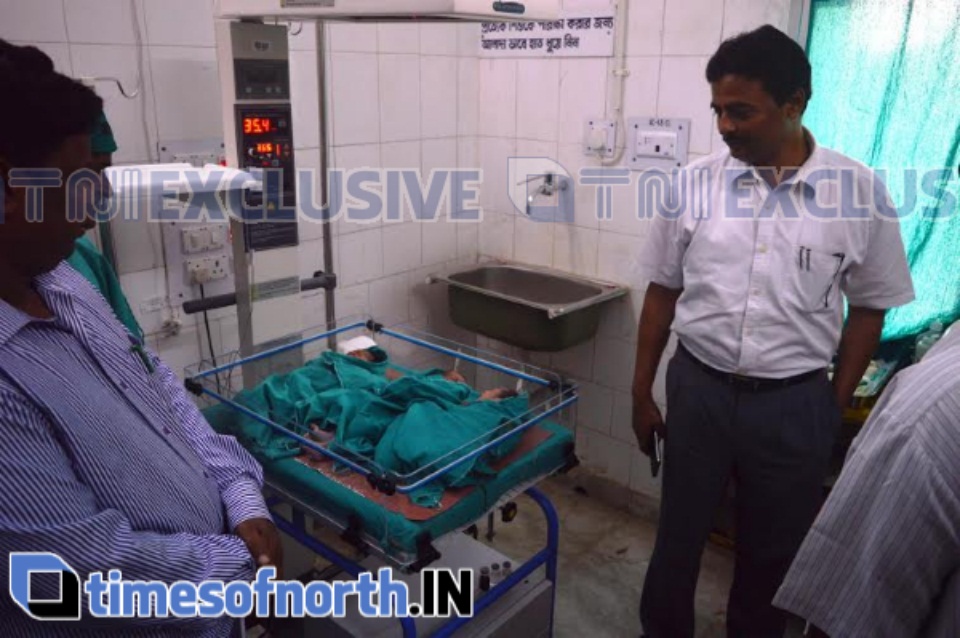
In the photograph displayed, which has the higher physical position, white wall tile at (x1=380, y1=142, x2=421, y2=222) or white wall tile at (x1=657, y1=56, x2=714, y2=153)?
white wall tile at (x1=657, y1=56, x2=714, y2=153)

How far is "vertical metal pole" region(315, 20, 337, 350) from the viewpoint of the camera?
7.28 feet

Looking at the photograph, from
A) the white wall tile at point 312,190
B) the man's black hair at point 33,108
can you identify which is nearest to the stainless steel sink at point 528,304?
the white wall tile at point 312,190

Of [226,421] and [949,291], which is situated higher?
[949,291]

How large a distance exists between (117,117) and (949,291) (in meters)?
2.40

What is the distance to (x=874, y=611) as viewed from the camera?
2.99 ft

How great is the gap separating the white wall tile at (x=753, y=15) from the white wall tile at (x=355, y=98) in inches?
47.4

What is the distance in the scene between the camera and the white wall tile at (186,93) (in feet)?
6.62

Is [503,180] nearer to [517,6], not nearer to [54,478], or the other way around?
[517,6]

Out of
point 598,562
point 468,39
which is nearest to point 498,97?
point 468,39

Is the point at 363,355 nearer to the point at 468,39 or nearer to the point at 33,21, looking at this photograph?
the point at 33,21

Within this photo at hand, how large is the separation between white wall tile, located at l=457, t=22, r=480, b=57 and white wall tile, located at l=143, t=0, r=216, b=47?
3.59 feet

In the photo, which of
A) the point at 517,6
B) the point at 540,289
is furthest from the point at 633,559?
the point at 517,6

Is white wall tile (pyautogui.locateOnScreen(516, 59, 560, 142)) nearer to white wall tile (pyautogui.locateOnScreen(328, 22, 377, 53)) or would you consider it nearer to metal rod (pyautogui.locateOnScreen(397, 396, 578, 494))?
white wall tile (pyautogui.locateOnScreen(328, 22, 377, 53))

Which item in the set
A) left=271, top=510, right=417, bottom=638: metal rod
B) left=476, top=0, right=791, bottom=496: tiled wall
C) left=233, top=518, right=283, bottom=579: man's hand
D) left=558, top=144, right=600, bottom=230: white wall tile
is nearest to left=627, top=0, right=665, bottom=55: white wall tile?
left=476, top=0, right=791, bottom=496: tiled wall
